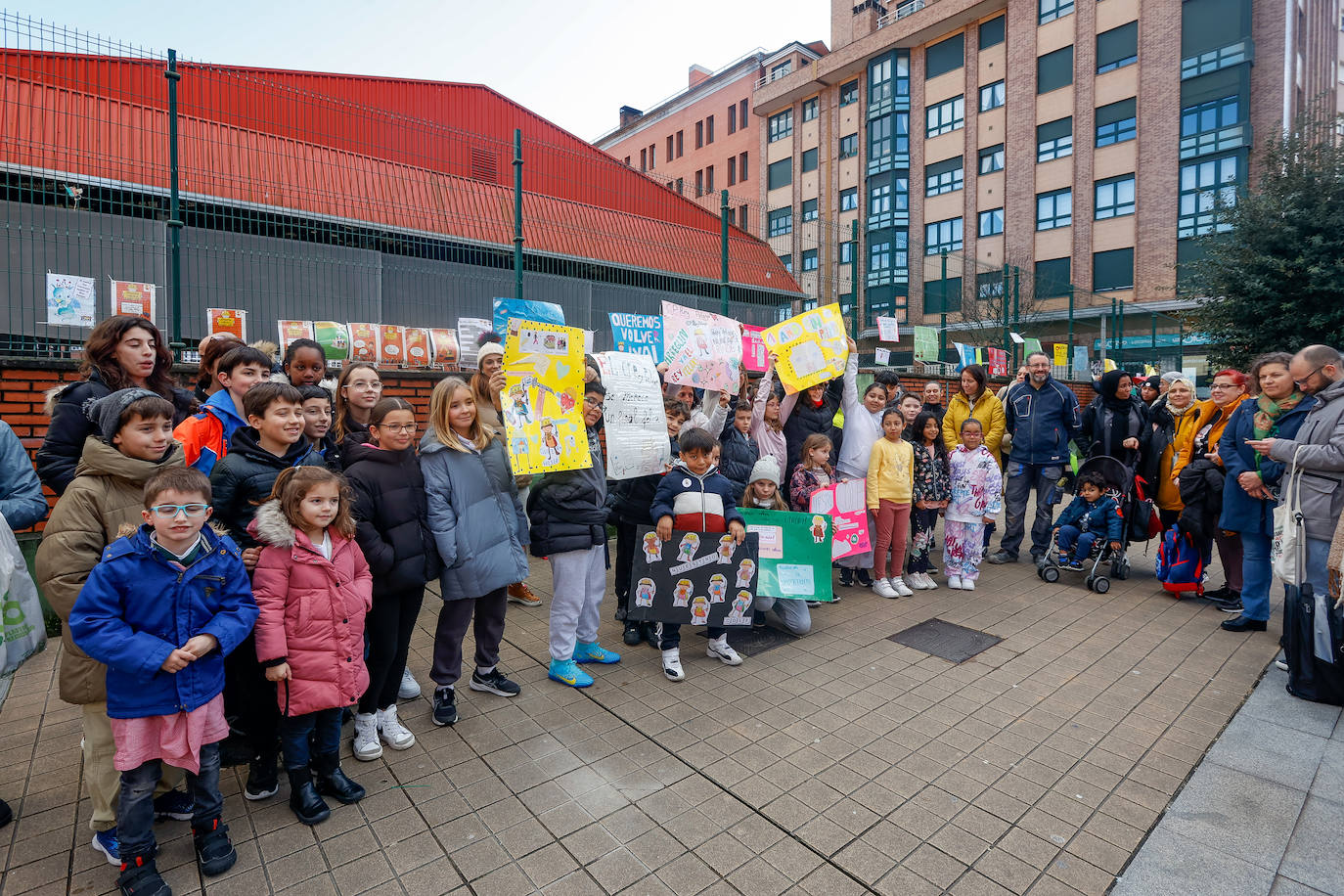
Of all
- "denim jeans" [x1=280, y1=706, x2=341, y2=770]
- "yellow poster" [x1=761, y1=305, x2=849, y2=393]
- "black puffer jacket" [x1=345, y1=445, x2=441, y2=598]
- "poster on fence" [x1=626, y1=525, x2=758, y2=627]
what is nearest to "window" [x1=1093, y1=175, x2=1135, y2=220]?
"yellow poster" [x1=761, y1=305, x2=849, y2=393]

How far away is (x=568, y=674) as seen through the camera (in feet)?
14.2

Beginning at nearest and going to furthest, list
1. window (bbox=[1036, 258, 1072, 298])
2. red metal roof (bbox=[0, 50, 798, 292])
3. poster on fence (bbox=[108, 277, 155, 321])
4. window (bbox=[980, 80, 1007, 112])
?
poster on fence (bbox=[108, 277, 155, 321]), red metal roof (bbox=[0, 50, 798, 292]), window (bbox=[1036, 258, 1072, 298]), window (bbox=[980, 80, 1007, 112])

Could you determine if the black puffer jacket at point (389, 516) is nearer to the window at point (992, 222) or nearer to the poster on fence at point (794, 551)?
the poster on fence at point (794, 551)

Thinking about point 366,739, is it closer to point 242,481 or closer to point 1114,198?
point 242,481

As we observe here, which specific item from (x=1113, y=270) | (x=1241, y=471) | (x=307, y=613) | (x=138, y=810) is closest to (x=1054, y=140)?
(x=1113, y=270)

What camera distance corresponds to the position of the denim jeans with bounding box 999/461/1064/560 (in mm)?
7191

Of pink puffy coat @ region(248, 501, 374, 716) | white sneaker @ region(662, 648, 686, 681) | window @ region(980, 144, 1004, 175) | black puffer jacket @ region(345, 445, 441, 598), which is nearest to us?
pink puffy coat @ region(248, 501, 374, 716)

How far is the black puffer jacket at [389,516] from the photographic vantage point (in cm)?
329

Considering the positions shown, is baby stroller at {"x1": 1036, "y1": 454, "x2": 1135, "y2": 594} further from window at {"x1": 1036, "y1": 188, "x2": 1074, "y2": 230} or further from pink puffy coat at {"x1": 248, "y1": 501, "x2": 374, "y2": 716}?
window at {"x1": 1036, "y1": 188, "x2": 1074, "y2": 230}

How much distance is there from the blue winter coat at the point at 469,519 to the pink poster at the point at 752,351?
4.12 meters

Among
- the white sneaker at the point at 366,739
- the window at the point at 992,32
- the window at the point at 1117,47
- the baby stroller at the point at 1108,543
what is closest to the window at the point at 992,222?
the window at the point at 1117,47

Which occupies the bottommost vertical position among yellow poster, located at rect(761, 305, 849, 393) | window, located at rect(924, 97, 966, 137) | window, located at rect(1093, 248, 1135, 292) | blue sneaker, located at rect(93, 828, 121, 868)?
blue sneaker, located at rect(93, 828, 121, 868)

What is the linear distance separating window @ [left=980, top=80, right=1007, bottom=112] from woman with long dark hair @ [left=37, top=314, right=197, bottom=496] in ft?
126

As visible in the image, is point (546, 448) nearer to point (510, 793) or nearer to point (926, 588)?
point (510, 793)
